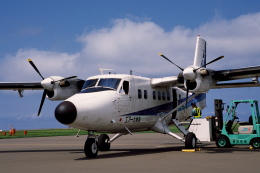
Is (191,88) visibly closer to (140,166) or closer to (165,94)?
(165,94)

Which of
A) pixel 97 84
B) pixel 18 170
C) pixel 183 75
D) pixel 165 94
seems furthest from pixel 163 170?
pixel 165 94

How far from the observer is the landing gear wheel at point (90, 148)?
11.9 metres

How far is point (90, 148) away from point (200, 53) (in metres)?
11.1

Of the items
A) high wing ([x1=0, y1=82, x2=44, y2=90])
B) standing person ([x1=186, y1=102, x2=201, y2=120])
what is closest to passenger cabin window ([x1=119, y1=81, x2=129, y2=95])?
standing person ([x1=186, y1=102, x2=201, y2=120])

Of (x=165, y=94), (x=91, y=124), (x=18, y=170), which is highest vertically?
(x=165, y=94)

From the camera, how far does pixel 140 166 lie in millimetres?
9469

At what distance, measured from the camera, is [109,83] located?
523 inches

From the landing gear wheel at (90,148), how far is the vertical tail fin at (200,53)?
993cm

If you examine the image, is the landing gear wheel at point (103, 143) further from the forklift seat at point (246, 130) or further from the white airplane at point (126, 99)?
the forklift seat at point (246, 130)

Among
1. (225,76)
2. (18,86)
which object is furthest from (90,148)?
(18,86)

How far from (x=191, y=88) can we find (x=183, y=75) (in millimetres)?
771

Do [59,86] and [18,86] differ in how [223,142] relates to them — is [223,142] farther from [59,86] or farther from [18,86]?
[18,86]

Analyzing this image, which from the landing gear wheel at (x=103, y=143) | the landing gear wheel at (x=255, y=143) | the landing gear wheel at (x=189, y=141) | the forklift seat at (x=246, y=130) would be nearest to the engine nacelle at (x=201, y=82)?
the landing gear wheel at (x=189, y=141)

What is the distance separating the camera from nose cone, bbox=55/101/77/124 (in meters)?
10.9
